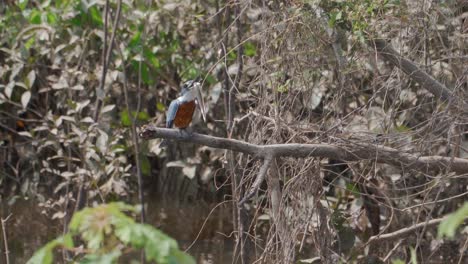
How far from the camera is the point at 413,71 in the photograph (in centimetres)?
459

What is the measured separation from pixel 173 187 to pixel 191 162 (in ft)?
2.47

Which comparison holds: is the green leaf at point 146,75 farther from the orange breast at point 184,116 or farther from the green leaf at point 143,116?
the orange breast at point 184,116

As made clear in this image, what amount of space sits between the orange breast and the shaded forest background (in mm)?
156

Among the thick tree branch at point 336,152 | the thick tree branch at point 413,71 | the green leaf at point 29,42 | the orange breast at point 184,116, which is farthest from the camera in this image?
the green leaf at point 29,42

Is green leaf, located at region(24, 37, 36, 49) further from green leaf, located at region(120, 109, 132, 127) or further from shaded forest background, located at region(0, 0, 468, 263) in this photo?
green leaf, located at region(120, 109, 132, 127)

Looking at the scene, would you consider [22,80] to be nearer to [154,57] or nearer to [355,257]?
[154,57]

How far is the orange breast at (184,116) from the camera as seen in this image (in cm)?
520

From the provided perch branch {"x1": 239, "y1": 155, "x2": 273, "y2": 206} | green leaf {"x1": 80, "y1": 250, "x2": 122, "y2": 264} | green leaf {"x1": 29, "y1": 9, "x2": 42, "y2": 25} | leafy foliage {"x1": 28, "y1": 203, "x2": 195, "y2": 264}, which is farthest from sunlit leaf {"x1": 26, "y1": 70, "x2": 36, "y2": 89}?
green leaf {"x1": 80, "y1": 250, "x2": 122, "y2": 264}

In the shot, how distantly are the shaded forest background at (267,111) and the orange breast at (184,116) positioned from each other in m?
0.16

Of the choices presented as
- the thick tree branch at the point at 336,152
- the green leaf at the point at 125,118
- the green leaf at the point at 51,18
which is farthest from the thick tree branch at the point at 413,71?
the green leaf at the point at 51,18

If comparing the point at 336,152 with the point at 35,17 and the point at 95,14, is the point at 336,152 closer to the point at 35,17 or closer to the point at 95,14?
the point at 95,14

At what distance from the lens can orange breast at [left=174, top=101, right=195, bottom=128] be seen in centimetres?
520

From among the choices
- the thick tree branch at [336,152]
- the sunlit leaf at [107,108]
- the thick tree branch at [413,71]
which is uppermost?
the thick tree branch at [413,71]

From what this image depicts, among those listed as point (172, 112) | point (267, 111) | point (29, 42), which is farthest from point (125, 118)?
point (267, 111)
